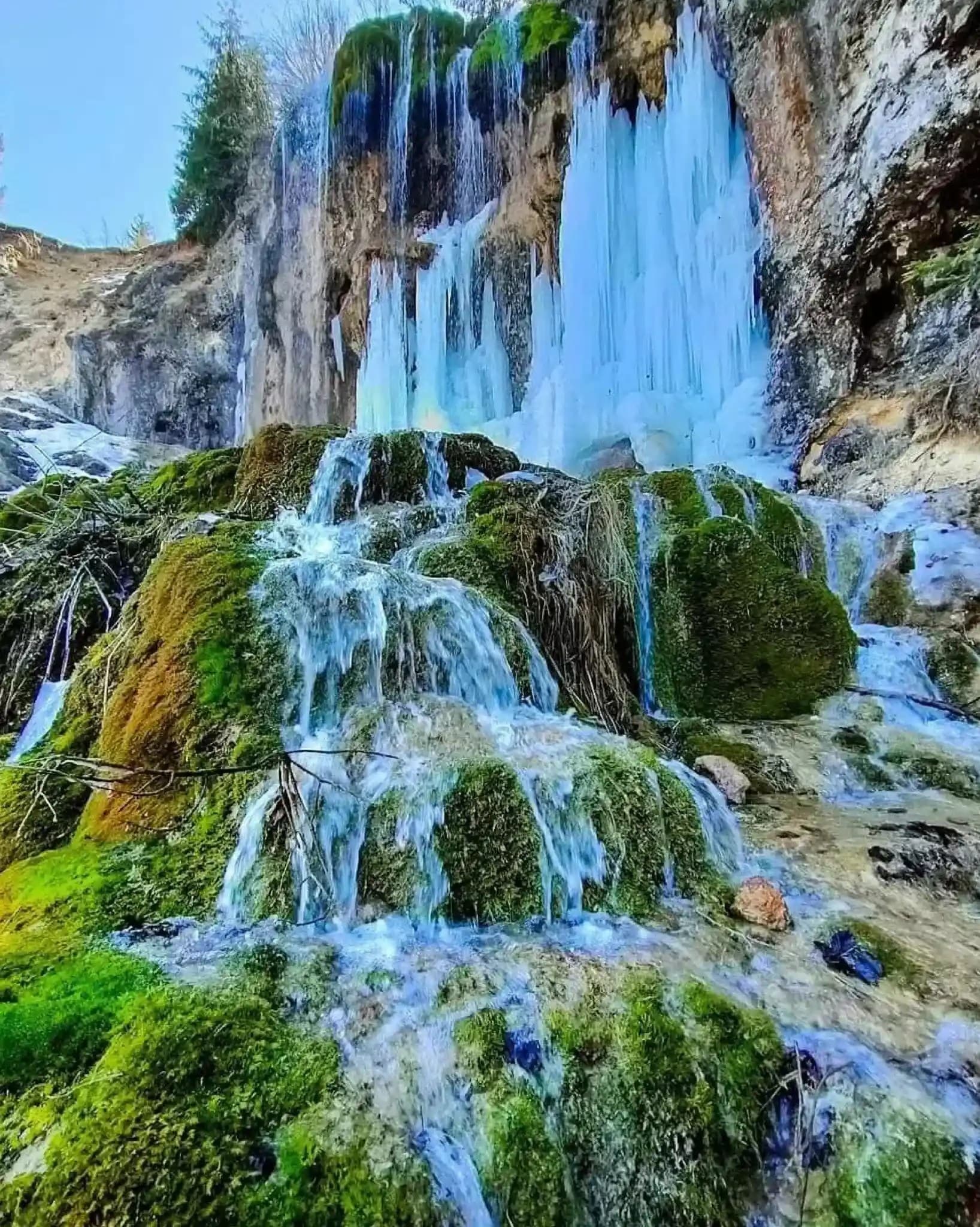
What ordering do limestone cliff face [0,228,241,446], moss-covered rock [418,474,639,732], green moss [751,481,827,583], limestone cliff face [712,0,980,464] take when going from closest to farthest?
moss-covered rock [418,474,639,732] < green moss [751,481,827,583] < limestone cliff face [712,0,980,464] < limestone cliff face [0,228,241,446]

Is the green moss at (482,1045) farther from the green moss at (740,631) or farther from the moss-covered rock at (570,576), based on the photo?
the green moss at (740,631)

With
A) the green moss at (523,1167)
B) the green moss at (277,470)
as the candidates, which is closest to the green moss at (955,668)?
the green moss at (523,1167)

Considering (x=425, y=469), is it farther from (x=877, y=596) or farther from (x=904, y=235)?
(x=904, y=235)

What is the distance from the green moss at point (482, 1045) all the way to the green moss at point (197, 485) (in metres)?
5.10

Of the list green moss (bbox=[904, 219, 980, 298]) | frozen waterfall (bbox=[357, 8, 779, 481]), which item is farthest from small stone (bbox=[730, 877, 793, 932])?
frozen waterfall (bbox=[357, 8, 779, 481])

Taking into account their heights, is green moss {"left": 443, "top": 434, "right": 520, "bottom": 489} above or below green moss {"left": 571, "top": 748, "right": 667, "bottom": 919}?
above

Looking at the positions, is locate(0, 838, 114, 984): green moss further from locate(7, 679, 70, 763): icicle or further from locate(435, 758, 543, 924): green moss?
Answer: locate(435, 758, 543, 924): green moss

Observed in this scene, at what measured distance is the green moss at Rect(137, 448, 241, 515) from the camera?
613 cm

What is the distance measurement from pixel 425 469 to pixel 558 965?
16.6ft

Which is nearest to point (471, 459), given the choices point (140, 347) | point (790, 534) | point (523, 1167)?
point (790, 534)

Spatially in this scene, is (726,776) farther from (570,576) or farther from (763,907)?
(570,576)

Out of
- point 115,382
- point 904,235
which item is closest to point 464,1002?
point 904,235

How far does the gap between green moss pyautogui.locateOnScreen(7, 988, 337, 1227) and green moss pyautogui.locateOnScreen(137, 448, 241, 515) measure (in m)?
4.95

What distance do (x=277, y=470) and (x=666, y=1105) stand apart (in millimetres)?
5575
